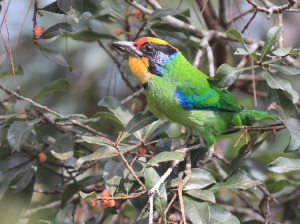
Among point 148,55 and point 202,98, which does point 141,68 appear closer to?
point 148,55

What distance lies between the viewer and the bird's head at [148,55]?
2.70 m

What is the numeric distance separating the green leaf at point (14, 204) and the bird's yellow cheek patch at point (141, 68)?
1.14 m

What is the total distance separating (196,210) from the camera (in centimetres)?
193

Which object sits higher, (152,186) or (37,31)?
(37,31)

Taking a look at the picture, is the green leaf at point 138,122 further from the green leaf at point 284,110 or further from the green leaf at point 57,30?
the green leaf at point 284,110

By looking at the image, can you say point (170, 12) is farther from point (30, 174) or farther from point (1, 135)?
point (1, 135)

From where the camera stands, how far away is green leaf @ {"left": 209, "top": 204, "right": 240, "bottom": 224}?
6.39 feet

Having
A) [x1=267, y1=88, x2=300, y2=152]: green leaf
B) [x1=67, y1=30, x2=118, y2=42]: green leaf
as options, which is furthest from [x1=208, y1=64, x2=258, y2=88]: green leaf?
[x1=67, y1=30, x2=118, y2=42]: green leaf

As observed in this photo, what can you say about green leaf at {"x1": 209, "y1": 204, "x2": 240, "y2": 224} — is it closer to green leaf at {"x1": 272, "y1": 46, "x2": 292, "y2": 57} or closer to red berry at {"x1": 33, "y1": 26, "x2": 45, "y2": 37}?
green leaf at {"x1": 272, "y1": 46, "x2": 292, "y2": 57}

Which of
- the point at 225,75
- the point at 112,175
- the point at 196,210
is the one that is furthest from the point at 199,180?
the point at 225,75

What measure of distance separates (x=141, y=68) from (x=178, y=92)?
0.37 metres

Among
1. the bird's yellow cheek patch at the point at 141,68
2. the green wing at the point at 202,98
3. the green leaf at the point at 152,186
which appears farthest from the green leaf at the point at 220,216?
the bird's yellow cheek patch at the point at 141,68

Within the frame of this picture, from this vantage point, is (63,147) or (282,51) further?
(63,147)

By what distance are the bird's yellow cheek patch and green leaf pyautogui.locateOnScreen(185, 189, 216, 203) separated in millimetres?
1000
